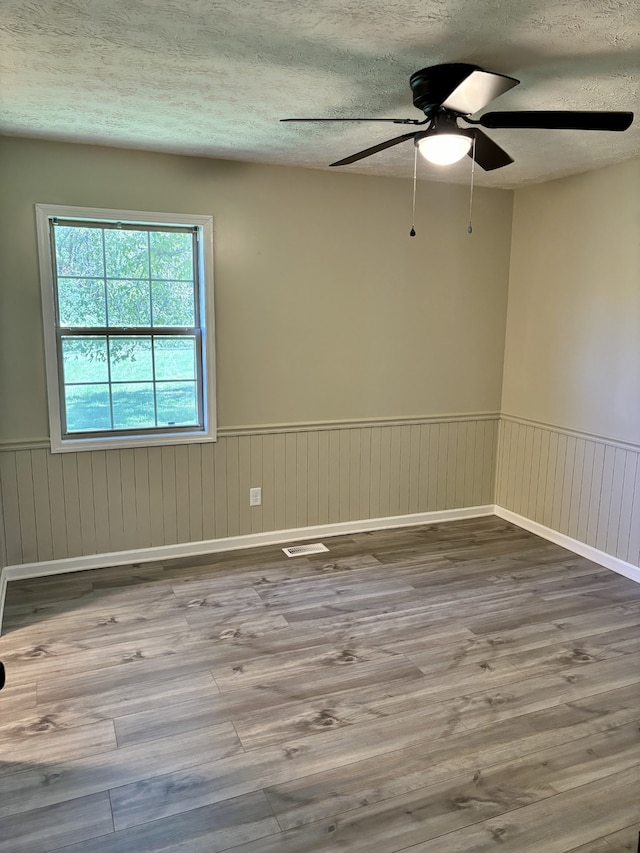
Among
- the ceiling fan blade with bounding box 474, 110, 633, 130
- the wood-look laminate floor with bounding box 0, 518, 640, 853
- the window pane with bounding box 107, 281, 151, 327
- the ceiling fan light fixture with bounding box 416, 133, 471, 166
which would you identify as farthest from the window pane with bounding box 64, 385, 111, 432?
the ceiling fan blade with bounding box 474, 110, 633, 130

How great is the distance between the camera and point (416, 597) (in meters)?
3.48

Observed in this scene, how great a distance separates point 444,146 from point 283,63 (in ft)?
2.27

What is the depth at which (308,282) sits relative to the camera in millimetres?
4102

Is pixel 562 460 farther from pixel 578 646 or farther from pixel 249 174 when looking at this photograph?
pixel 249 174

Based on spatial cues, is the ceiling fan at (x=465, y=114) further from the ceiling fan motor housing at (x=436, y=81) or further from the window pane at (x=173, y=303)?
the window pane at (x=173, y=303)

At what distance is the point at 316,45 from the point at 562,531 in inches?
138

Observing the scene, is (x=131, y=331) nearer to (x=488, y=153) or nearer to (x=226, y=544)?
(x=226, y=544)

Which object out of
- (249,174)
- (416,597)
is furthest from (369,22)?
(416,597)

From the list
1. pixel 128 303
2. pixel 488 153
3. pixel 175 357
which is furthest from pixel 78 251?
pixel 488 153

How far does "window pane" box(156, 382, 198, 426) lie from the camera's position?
391cm

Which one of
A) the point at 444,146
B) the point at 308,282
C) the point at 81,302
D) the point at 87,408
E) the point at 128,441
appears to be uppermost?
the point at 444,146

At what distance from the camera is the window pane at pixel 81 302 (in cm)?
357

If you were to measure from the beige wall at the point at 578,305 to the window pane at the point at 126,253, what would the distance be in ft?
9.07

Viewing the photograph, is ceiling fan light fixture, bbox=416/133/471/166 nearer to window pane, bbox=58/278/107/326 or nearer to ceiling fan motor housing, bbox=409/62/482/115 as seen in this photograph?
ceiling fan motor housing, bbox=409/62/482/115
